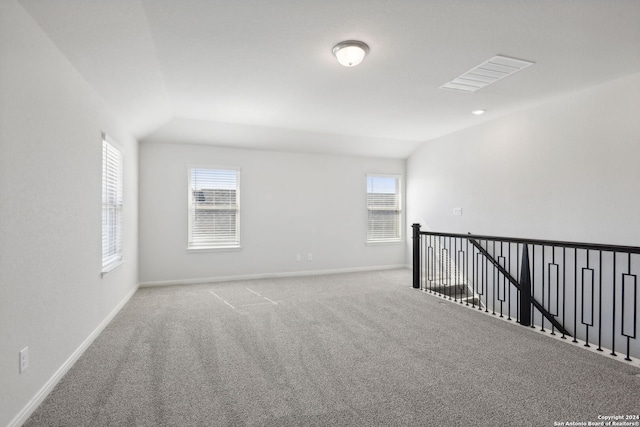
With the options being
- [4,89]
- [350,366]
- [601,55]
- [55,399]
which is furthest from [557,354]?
[4,89]

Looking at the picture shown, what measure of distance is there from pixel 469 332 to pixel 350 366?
1.44m

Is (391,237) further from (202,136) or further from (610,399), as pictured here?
(610,399)

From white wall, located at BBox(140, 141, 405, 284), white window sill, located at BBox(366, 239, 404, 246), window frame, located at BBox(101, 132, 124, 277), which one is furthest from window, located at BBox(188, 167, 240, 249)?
white window sill, located at BBox(366, 239, 404, 246)

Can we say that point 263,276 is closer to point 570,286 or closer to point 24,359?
point 24,359

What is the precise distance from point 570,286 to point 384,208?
3581 mm

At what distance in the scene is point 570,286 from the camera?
411cm

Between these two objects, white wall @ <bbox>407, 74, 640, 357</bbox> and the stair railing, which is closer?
the stair railing

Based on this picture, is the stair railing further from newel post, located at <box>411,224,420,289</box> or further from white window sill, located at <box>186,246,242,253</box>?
white window sill, located at <box>186,246,242,253</box>

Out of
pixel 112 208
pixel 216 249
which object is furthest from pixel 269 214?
pixel 112 208

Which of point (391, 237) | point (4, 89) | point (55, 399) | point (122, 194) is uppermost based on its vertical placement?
point (4, 89)

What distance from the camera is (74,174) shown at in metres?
2.73

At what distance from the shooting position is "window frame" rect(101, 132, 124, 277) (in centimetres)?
358

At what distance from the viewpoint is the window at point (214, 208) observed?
5.70 m

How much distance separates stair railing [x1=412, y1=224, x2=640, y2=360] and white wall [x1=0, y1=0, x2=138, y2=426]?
3918 mm
